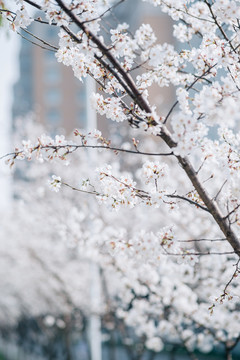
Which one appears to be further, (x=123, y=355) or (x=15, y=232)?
(x=123, y=355)

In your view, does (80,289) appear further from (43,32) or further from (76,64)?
(43,32)

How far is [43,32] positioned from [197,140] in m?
49.5

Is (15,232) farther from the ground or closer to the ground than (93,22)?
farther from the ground

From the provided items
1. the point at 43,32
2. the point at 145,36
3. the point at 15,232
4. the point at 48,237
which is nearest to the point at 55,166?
the point at 48,237

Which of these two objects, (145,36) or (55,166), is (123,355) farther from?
(145,36)

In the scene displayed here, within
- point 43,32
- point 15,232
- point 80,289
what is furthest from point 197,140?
point 43,32

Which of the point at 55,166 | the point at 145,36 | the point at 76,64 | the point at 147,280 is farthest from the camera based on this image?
the point at 55,166

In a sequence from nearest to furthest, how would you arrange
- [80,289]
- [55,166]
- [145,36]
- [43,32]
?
[145,36] < [55,166] < [80,289] < [43,32]

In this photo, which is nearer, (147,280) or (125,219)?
(147,280)

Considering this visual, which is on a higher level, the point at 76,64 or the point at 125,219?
the point at 125,219

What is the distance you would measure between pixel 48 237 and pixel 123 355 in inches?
324

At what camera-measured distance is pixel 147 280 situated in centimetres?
537

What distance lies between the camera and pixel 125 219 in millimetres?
9305

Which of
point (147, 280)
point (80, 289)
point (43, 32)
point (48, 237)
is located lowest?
point (147, 280)
